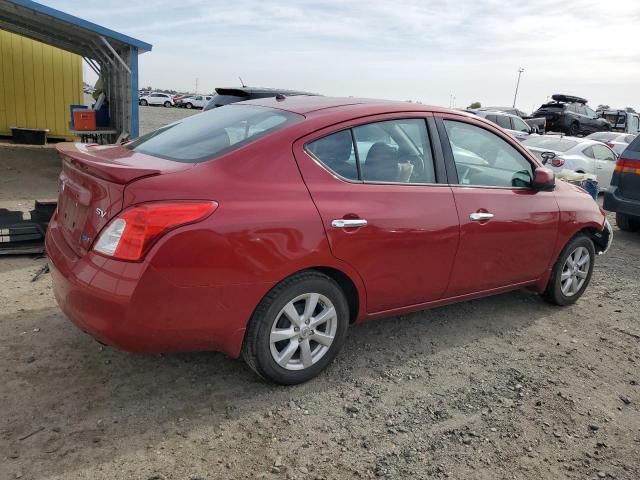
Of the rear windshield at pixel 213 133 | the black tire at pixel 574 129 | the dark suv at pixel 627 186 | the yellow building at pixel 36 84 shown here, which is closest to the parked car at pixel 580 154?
the dark suv at pixel 627 186

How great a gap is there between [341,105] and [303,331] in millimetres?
1461

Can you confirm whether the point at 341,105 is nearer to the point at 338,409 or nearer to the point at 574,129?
the point at 338,409

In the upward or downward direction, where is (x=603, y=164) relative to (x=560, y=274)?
upward

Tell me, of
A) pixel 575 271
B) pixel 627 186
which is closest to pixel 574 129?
pixel 627 186

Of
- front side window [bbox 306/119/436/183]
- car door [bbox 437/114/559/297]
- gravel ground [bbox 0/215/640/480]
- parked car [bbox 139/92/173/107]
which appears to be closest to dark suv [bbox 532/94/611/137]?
car door [bbox 437/114/559/297]

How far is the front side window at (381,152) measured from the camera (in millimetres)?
3193

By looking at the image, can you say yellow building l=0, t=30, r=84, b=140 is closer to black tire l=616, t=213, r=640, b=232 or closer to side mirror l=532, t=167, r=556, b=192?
black tire l=616, t=213, r=640, b=232

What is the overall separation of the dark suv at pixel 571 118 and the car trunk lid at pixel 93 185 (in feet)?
89.2

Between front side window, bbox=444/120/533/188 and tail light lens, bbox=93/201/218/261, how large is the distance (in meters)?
2.03

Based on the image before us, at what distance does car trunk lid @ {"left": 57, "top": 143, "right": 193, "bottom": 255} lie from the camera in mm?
2646

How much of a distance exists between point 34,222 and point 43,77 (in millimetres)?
11749

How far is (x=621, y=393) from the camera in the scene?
3465mm

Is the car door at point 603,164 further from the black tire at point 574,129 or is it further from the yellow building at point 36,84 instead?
the black tire at point 574,129

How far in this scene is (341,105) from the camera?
347 centimetres
